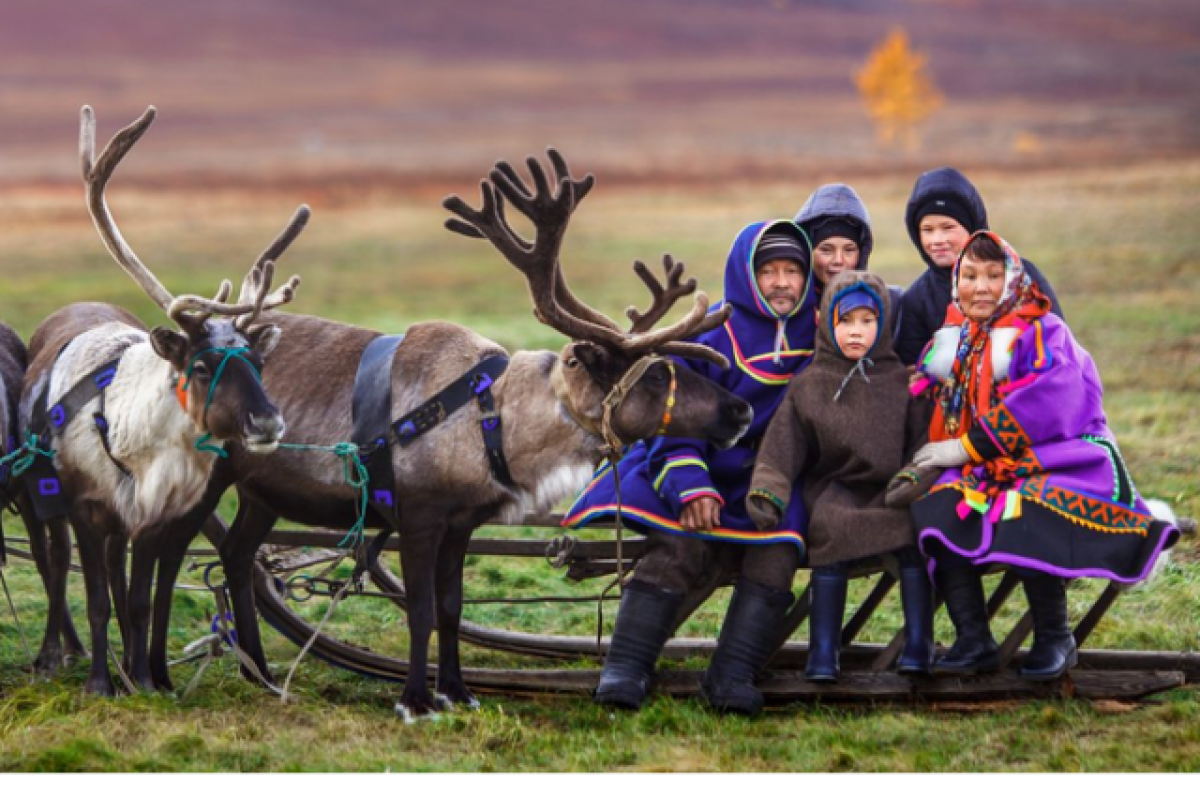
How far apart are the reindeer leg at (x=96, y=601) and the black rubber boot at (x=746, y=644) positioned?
8.18 feet

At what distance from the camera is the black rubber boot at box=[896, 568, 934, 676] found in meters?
5.75

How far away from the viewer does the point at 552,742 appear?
561 centimetres

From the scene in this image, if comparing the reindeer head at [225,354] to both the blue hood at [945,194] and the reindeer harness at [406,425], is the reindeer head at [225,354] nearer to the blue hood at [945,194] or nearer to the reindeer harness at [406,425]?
the reindeer harness at [406,425]

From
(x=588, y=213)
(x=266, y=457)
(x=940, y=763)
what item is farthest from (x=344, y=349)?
(x=588, y=213)

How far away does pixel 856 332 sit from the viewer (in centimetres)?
593

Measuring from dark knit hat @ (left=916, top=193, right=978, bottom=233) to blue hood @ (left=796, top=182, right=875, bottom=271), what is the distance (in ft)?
0.90

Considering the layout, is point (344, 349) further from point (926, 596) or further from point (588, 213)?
point (588, 213)

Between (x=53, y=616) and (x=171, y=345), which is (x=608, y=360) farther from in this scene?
(x=53, y=616)

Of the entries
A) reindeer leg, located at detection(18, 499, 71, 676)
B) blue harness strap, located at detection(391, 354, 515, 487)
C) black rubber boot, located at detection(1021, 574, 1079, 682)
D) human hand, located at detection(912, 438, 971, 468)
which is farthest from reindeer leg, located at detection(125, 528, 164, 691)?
black rubber boot, located at detection(1021, 574, 1079, 682)

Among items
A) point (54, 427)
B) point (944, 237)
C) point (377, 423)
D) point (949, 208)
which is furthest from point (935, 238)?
point (54, 427)

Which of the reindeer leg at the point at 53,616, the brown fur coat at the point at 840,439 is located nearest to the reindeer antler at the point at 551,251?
the brown fur coat at the point at 840,439

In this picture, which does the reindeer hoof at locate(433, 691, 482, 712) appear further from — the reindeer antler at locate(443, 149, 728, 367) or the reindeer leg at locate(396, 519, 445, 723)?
the reindeer antler at locate(443, 149, 728, 367)

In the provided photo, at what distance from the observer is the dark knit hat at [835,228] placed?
652cm

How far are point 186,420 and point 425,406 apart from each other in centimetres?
100
